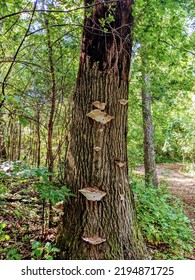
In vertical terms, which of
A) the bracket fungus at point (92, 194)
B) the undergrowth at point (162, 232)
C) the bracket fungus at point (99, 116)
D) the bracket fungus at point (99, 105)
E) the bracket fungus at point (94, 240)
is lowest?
the undergrowth at point (162, 232)

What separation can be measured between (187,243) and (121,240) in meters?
1.63

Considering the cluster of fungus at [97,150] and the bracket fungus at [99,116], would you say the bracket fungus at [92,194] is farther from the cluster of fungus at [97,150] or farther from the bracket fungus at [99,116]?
the bracket fungus at [99,116]

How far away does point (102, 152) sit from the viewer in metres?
2.02

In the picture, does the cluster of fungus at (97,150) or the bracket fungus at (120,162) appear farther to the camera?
the bracket fungus at (120,162)

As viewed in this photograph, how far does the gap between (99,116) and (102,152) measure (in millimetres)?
320

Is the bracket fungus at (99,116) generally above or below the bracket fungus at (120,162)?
above

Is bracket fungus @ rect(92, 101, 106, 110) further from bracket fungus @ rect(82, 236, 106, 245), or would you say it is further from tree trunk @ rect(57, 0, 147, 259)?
bracket fungus @ rect(82, 236, 106, 245)

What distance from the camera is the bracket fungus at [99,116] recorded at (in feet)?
6.56

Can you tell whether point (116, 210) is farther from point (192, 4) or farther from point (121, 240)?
point (192, 4)

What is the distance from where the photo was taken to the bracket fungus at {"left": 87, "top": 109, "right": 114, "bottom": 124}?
200 centimetres

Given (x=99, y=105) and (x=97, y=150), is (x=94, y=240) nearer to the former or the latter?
(x=97, y=150)

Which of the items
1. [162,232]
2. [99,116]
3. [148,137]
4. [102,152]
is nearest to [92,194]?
[102,152]

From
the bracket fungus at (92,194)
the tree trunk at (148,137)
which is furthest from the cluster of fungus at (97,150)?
the tree trunk at (148,137)
